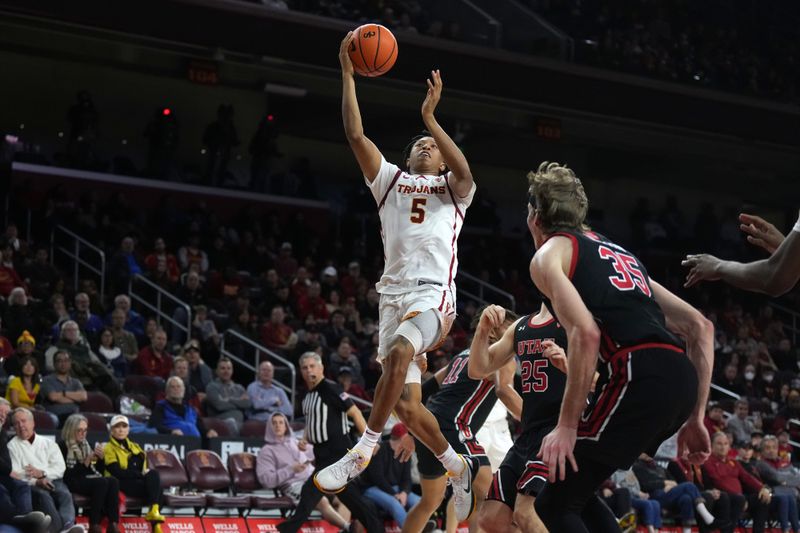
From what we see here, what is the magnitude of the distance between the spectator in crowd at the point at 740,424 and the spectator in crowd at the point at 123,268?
10.5m

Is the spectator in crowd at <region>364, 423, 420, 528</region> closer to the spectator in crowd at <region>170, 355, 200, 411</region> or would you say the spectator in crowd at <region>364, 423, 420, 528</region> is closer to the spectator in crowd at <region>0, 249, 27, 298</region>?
the spectator in crowd at <region>170, 355, 200, 411</region>

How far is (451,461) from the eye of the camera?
8.66 m

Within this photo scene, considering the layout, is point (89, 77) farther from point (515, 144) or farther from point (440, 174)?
point (440, 174)

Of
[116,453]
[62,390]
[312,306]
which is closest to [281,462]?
[116,453]

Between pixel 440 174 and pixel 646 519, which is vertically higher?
pixel 440 174

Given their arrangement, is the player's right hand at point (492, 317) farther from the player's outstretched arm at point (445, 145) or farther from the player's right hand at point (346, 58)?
the player's right hand at point (346, 58)

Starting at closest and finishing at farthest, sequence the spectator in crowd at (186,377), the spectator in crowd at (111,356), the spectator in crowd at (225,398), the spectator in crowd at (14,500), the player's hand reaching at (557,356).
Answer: the player's hand reaching at (557,356) → the spectator in crowd at (14,500) → the spectator in crowd at (186,377) → the spectator in crowd at (225,398) → the spectator in crowd at (111,356)

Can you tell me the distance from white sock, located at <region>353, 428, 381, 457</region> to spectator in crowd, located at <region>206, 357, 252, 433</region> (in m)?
7.89

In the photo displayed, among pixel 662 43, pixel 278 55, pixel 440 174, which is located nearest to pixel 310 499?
pixel 440 174

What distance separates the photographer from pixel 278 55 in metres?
22.5

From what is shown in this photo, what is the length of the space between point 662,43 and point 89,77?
43.8 feet

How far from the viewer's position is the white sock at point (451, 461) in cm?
865

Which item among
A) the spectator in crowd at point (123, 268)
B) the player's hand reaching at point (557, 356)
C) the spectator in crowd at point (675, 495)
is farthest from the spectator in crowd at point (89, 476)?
the spectator in crowd at point (675, 495)

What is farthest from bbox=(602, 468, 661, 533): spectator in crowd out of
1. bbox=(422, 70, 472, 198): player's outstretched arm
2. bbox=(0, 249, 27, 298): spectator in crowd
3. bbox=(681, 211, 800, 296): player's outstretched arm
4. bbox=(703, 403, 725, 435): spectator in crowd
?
bbox=(681, 211, 800, 296): player's outstretched arm
